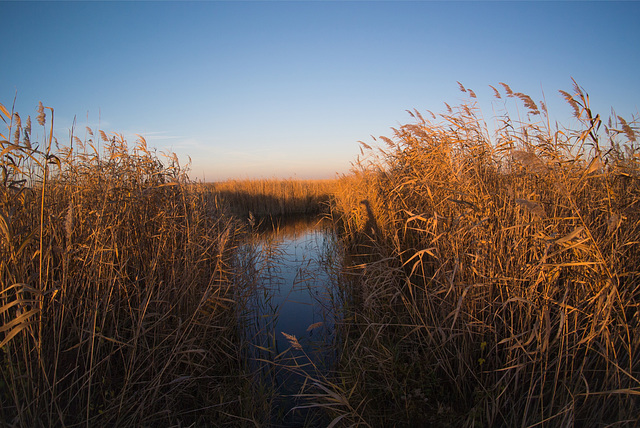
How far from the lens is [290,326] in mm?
3395

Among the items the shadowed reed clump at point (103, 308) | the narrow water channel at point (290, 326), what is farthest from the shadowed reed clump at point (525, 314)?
the shadowed reed clump at point (103, 308)

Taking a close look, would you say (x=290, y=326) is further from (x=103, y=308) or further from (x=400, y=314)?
(x=103, y=308)

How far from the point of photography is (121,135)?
3.18 m

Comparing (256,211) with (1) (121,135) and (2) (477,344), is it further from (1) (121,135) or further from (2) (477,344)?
(2) (477,344)

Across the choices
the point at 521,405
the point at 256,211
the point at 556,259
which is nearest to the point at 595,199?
the point at 556,259

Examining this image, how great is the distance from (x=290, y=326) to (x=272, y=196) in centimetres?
981

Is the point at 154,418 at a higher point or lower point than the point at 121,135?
Answer: lower

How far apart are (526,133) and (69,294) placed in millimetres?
3341

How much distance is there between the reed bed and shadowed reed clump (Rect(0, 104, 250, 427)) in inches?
336

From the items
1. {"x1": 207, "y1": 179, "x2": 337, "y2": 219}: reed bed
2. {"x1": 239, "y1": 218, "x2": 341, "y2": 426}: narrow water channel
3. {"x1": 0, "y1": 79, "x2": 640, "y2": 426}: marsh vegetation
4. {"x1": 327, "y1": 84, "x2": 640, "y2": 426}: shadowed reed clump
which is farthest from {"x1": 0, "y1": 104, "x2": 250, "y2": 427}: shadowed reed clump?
{"x1": 207, "y1": 179, "x2": 337, "y2": 219}: reed bed

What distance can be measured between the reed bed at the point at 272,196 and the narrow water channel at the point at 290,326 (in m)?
6.49

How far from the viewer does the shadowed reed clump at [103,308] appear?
139cm

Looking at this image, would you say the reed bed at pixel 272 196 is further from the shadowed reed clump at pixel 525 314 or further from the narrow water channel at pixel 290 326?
the shadowed reed clump at pixel 525 314

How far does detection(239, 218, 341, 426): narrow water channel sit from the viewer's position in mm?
2154
